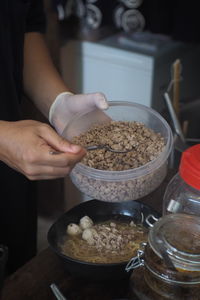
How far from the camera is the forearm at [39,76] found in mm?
1029

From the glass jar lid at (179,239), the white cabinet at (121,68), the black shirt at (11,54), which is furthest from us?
the white cabinet at (121,68)

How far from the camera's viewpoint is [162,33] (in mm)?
1939

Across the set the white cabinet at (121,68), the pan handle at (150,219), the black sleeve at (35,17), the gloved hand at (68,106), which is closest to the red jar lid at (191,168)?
the pan handle at (150,219)

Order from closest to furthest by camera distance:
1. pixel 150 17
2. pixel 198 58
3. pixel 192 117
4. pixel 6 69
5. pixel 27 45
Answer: pixel 6 69, pixel 27 45, pixel 192 117, pixel 150 17, pixel 198 58

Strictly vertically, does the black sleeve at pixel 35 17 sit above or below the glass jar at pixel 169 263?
above

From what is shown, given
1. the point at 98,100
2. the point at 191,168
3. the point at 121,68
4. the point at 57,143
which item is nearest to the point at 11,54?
the point at 98,100

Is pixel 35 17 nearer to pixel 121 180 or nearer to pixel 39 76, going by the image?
pixel 39 76

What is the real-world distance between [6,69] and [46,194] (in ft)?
3.37

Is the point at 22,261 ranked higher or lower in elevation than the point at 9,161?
lower

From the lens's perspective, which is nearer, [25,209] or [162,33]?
[25,209]

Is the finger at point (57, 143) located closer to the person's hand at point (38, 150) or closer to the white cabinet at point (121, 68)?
the person's hand at point (38, 150)

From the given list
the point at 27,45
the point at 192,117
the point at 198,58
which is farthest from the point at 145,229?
the point at 198,58

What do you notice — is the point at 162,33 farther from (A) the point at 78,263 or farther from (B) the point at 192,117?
(A) the point at 78,263

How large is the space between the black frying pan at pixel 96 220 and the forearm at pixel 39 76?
305 millimetres
